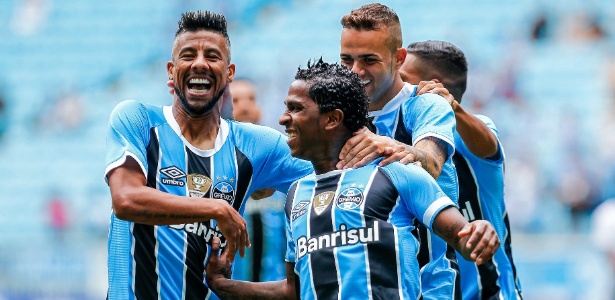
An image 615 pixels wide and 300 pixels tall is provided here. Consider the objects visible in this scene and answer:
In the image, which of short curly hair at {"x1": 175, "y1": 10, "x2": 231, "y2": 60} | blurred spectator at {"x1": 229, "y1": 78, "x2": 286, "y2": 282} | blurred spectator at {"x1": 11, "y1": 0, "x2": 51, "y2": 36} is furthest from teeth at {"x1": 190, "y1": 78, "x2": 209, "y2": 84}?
blurred spectator at {"x1": 11, "y1": 0, "x2": 51, "y2": 36}

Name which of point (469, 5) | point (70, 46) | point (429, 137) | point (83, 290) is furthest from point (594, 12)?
point (429, 137)

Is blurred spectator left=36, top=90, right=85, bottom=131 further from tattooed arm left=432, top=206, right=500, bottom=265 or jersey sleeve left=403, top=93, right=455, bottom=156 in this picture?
tattooed arm left=432, top=206, right=500, bottom=265

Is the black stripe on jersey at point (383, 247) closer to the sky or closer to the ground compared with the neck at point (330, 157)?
closer to the ground

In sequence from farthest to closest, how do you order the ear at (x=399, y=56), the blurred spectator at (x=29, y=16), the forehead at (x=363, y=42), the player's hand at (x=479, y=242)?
the blurred spectator at (x=29, y=16) < the ear at (x=399, y=56) < the forehead at (x=363, y=42) < the player's hand at (x=479, y=242)

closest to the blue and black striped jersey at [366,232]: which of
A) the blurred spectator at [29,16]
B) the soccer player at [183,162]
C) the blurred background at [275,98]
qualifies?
the soccer player at [183,162]

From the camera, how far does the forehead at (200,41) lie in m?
5.40

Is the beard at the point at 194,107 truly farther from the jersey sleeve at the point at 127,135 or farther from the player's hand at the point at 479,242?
the player's hand at the point at 479,242

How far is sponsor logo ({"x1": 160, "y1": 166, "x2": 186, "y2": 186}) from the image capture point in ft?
17.3

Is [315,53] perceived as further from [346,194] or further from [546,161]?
[346,194]

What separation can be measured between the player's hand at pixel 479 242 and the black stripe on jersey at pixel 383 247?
15.0 inches

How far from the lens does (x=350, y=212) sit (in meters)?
4.56

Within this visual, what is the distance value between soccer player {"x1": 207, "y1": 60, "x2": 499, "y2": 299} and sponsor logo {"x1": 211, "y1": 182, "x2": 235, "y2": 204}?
0.56 metres

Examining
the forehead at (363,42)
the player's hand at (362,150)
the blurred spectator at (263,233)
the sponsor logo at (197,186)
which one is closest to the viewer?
the player's hand at (362,150)

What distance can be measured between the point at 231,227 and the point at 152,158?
70 cm
